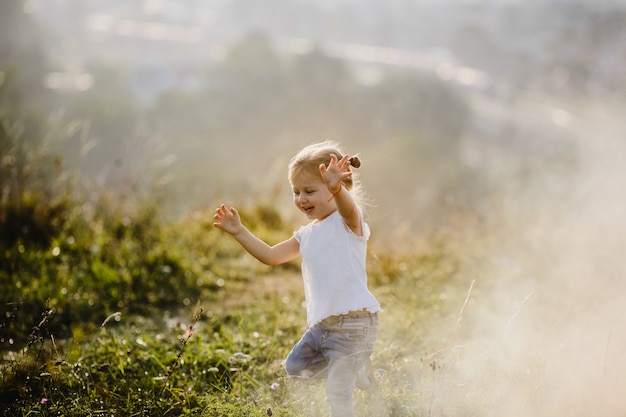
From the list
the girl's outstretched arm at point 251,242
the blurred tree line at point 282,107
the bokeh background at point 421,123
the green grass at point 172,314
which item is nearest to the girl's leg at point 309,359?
the green grass at point 172,314

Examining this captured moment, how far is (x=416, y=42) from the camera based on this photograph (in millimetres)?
40812

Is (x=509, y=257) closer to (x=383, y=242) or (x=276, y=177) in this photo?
(x=383, y=242)

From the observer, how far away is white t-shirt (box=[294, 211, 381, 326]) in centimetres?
269

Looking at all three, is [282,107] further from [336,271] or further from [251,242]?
[336,271]

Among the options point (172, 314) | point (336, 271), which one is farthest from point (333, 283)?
point (172, 314)

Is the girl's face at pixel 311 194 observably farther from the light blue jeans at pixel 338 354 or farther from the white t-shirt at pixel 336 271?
the light blue jeans at pixel 338 354

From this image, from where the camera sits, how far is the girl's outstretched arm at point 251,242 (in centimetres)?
281

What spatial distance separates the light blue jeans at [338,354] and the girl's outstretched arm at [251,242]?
0.38 m

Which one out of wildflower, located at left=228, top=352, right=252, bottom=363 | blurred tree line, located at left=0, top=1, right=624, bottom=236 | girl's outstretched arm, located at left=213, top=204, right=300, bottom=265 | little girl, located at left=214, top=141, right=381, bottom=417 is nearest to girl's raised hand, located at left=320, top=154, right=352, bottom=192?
little girl, located at left=214, top=141, right=381, bottom=417

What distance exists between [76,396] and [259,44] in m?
32.4

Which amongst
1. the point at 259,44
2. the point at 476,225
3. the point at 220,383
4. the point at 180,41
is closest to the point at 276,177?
the point at 476,225

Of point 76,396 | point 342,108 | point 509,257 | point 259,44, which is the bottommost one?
point 76,396

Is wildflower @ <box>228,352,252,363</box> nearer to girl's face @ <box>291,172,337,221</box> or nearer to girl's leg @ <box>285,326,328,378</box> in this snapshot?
girl's leg @ <box>285,326,328,378</box>

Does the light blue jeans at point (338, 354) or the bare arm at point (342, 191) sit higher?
the bare arm at point (342, 191)
